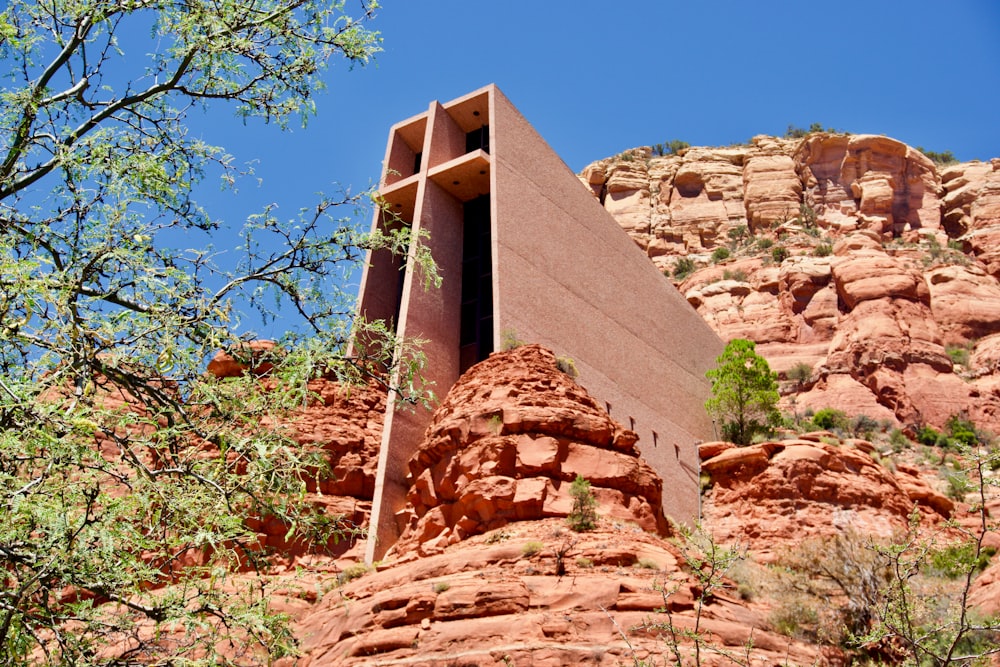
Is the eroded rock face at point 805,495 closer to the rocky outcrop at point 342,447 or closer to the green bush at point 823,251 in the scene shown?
the rocky outcrop at point 342,447

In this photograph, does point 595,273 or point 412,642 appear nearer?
point 412,642

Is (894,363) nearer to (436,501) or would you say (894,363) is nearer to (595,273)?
(595,273)

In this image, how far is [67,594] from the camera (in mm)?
13555

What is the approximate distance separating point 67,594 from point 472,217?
1355 centimetres

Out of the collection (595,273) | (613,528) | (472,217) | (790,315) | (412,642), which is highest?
(790,315)

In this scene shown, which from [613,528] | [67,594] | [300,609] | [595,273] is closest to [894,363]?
[595,273]

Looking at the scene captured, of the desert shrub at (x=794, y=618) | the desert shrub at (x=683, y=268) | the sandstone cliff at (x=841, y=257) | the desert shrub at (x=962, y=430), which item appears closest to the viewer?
the desert shrub at (x=794, y=618)

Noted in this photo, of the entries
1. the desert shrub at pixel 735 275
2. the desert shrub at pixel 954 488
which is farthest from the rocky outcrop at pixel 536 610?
the desert shrub at pixel 735 275

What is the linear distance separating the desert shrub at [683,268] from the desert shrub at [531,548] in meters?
38.9

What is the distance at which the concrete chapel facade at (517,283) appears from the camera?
63.6ft

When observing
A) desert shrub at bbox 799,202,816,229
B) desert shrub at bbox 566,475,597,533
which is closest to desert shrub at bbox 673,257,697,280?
desert shrub at bbox 799,202,816,229

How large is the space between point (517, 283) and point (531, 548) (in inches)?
296

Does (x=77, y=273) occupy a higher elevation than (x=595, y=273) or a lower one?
lower

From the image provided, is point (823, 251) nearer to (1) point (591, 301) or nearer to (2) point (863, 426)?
(2) point (863, 426)
